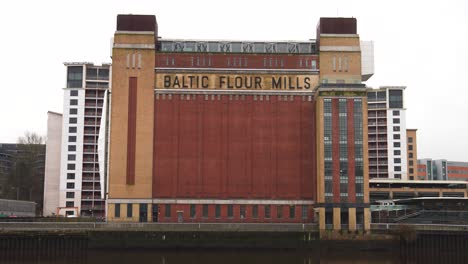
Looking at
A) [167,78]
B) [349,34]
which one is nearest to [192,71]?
[167,78]

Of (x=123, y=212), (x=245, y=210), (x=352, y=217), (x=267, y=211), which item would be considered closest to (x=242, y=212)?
(x=245, y=210)

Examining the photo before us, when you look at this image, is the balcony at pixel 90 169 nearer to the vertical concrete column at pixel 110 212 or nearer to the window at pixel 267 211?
the vertical concrete column at pixel 110 212

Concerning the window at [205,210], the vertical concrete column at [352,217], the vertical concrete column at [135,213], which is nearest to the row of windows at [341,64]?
the vertical concrete column at [352,217]

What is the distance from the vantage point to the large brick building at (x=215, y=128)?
92.5 metres

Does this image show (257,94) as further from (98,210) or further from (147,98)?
(98,210)

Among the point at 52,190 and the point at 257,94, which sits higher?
the point at 257,94

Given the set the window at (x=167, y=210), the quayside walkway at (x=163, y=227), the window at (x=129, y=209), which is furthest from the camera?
the window at (x=167, y=210)

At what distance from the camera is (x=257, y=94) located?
311 ft

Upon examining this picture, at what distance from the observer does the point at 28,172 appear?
144 m

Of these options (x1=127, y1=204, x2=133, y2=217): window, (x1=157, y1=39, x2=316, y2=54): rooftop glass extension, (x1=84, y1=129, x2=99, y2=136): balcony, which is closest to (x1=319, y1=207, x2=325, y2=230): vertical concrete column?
(x1=157, y1=39, x2=316, y2=54): rooftop glass extension

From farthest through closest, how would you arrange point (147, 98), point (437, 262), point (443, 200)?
point (443, 200)
point (147, 98)
point (437, 262)

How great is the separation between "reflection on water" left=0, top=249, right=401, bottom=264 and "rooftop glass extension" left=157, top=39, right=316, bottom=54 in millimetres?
34162

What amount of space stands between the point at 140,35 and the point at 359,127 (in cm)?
3756

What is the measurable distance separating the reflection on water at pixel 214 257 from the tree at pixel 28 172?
6677cm
